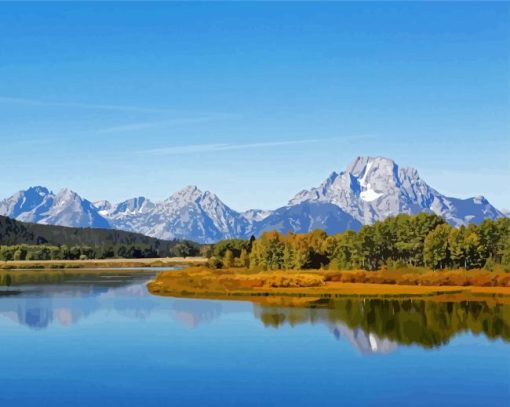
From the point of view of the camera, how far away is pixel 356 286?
5187 inches

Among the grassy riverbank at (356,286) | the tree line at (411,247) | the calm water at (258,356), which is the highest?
the tree line at (411,247)

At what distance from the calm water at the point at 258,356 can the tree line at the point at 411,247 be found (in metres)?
62.3

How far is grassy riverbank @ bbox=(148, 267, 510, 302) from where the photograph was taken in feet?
387

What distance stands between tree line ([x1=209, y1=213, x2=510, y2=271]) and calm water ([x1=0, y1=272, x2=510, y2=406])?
2452 inches

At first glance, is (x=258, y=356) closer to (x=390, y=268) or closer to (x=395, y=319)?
(x=395, y=319)

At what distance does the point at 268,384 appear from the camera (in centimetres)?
5091

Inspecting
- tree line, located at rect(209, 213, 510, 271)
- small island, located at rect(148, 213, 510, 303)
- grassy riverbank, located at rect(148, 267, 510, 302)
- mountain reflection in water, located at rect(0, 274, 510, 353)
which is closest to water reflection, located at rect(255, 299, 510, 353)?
mountain reflection in water, located at rect(0, 274, 510, 353)

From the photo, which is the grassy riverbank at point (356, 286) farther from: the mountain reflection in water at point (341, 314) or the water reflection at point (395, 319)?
the water reflection at point (395, 319)

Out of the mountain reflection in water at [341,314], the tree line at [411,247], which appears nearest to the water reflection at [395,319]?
the mountain reflection in water at [341,314]

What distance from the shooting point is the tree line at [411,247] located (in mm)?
158250

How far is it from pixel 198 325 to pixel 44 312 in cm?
2801

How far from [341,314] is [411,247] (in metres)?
87.5

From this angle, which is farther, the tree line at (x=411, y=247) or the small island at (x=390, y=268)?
the tree line at (x=411, y=247)

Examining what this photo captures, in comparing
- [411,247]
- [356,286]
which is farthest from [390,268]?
[356,286]
